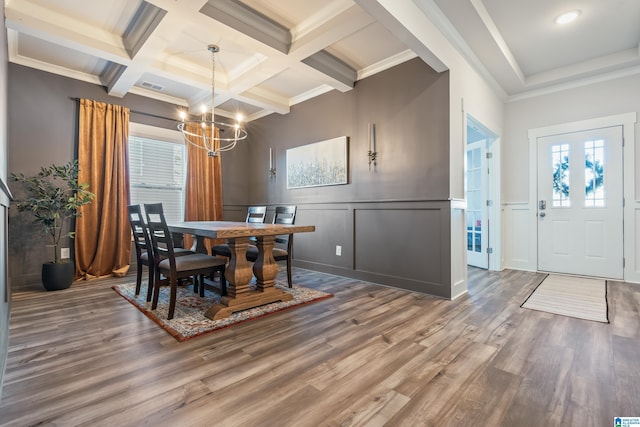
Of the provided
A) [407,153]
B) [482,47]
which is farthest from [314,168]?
[482,47]

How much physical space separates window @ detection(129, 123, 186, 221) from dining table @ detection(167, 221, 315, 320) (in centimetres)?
204

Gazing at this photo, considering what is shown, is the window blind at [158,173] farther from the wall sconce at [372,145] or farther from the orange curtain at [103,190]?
the wall sconce at [372,145]

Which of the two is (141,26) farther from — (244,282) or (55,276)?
(55,276)

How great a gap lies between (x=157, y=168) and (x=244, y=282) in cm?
281

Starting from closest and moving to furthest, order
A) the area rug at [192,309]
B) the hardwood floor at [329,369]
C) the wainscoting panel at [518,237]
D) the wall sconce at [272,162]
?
the hardwood floor at [329,369], the area rug at [192,309], the wainscoting panel at [518,237], the wall sconce at [272,162]

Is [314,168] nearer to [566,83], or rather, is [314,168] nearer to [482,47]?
[482,47]

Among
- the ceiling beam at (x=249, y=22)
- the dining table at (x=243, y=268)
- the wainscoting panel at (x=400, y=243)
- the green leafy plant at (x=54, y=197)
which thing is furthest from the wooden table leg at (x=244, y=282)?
the green leafy plant at (x=54, y=197)

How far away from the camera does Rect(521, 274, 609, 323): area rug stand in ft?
8.09

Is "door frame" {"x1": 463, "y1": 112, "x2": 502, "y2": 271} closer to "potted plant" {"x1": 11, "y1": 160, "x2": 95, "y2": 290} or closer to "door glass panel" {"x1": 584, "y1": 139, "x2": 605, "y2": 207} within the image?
"door glass panel" {"x1": 584, "y1": 139, "x2": 605, "y2": 207}

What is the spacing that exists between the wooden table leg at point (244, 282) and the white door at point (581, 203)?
3699 millimetres

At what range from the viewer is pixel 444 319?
91.0 inches

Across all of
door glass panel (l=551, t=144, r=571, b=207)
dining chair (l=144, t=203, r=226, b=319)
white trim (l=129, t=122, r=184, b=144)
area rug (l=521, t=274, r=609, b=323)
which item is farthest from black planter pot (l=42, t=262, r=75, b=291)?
door glass panel (l=551, t=144, r=571, b=207)

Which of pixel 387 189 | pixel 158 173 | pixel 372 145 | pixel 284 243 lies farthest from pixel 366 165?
pixel 158 173

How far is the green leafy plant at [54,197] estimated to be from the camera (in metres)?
3.14
